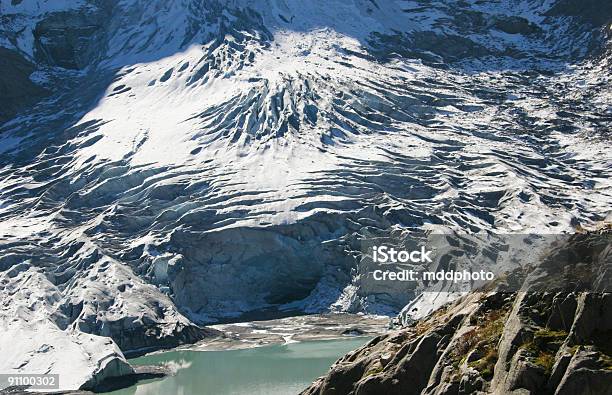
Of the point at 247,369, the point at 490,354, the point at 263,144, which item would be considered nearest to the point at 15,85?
the point at 263,144

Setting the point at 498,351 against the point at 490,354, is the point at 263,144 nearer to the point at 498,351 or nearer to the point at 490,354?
the point at 490,354

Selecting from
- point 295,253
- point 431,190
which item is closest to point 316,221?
point 295,253

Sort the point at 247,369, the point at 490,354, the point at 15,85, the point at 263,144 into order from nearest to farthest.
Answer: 1. the point at 490,354
2. the point at 247,369
3. the point at 263,144
4. the point at 15,85

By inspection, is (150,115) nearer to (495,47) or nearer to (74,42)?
(74,42)

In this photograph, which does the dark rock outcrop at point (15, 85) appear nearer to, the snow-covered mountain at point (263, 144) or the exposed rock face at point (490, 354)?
the snow-covered mountain at point (263, 144)

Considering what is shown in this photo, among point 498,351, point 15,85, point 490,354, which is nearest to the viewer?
point 498,351

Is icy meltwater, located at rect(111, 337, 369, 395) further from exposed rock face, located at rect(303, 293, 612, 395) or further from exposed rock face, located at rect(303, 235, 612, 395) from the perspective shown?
exposed rock face, located at rect(303, 235, 612, 395)

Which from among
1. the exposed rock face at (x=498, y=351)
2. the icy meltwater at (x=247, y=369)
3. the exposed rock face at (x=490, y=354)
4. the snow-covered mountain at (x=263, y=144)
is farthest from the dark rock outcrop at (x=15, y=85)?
the exposed rock face at (x=498, y=351)
